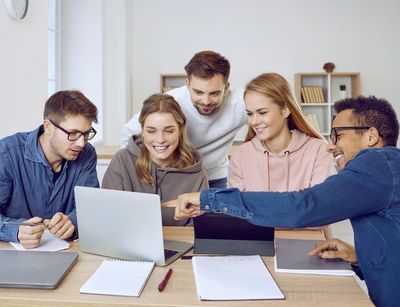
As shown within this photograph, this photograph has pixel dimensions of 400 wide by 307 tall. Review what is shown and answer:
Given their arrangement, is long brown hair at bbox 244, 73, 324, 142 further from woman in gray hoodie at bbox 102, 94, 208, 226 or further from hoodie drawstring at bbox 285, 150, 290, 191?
woman in gray hoodie at bbox 102, 94, 208, 226

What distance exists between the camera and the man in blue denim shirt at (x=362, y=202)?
1.30 meters

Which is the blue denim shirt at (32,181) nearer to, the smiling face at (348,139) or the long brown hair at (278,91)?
the long brown hair at (278,91)

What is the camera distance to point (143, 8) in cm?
595

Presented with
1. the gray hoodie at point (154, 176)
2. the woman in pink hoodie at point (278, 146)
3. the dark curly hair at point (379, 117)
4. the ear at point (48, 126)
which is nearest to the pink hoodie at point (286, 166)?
the woman in pink hoodie at point (278, 146)

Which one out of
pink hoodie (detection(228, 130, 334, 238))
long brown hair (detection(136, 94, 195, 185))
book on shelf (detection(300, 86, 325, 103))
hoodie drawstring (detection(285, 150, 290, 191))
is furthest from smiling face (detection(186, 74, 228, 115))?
book on shelf (detection(300, 86, 325, 103))

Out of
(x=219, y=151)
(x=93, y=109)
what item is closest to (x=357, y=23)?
(x=219, y=151)

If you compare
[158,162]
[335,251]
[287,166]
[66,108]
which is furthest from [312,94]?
[335,251]

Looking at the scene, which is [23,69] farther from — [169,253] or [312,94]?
[312,94]

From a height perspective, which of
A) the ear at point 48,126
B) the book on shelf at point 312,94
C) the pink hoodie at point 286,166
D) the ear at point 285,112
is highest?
the book on shelf at point 312,94

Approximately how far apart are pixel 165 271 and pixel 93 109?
85 cm

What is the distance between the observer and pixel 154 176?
7.16 feet

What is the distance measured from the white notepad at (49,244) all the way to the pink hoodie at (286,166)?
2.96ft

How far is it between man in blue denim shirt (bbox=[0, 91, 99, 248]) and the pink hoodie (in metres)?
0.73

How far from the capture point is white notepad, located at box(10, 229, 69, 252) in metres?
1.55
